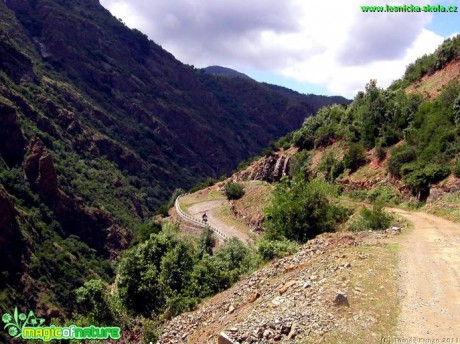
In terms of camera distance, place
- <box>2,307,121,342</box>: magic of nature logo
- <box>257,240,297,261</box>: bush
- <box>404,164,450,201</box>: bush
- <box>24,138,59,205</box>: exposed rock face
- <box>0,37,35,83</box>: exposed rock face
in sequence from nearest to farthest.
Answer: <box>2,307,121,342</box>: magic of nature logo, <box>257,240,297,261</box>: bush, <box>404,164,450,201</box>: bush, <box>24,138,59,205</box>: exposed rock face, <box>0,37,35,83</box>: exposed rock face

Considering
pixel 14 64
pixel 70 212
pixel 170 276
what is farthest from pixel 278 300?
pixel 14 64

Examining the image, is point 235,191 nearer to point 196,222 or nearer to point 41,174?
point 196,222

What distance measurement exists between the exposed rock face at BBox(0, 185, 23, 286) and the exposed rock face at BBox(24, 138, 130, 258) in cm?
1619

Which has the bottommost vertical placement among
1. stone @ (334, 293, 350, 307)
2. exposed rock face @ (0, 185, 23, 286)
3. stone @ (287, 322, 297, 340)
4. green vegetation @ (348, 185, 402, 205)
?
exposed rock face @ (0, 185, 23, 286)

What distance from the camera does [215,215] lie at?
177ft

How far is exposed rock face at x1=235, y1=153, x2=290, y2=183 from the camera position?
5922cm

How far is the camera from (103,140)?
13338 cm

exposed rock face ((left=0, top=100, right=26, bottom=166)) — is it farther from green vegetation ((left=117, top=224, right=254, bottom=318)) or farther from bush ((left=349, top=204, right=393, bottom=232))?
bush ((left=349, top=204, right=393, bottom=232))

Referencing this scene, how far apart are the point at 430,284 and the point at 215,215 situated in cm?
4184

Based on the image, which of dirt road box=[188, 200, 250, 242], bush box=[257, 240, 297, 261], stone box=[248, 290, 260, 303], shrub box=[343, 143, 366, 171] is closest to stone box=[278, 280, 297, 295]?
stone box=[248, 290, 260, 303]

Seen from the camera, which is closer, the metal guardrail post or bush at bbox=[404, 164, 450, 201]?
bush at bbox=[404, 164, 450, 201]

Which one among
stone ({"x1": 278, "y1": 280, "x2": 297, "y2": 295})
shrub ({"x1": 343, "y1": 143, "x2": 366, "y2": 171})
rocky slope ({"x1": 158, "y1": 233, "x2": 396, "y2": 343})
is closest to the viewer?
Answer: rocky slope ({"x1": 158, "y1": 233, "x2": 396, "y2": 343})

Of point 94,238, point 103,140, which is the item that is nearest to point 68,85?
point 103,140

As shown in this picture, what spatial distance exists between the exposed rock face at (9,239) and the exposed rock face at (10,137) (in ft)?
68.4
